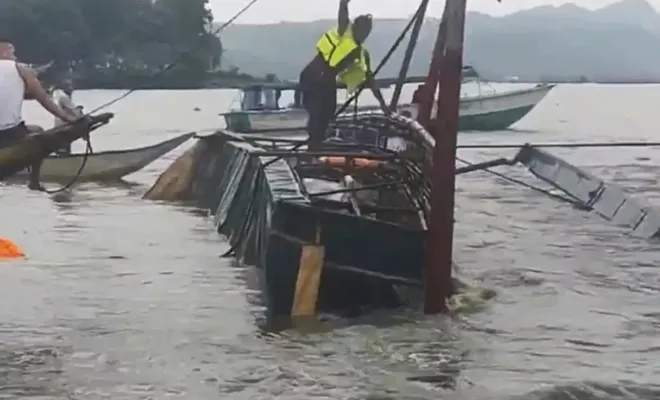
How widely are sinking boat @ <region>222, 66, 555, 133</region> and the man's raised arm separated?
3772mm

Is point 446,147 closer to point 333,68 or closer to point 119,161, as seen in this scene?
point 333,68

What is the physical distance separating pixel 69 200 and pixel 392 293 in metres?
12.9

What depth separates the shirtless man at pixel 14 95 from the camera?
13.2 m

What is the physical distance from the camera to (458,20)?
1229cm

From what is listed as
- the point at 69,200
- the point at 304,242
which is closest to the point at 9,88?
the point at 304,242

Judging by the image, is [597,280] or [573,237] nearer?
[597,280]

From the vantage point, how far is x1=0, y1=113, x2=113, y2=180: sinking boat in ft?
43.2

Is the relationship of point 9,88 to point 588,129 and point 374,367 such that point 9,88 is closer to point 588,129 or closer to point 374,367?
→ point 374,367

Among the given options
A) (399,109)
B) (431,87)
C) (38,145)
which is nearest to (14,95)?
(38,145)

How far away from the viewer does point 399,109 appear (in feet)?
76.2

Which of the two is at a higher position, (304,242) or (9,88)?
(9,88)

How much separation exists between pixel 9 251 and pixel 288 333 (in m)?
6.51

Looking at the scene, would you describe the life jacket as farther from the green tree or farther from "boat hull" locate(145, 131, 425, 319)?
the green tree

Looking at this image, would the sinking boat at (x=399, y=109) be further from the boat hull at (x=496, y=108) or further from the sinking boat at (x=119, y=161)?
the sinking boat at (x=119, y=161)
